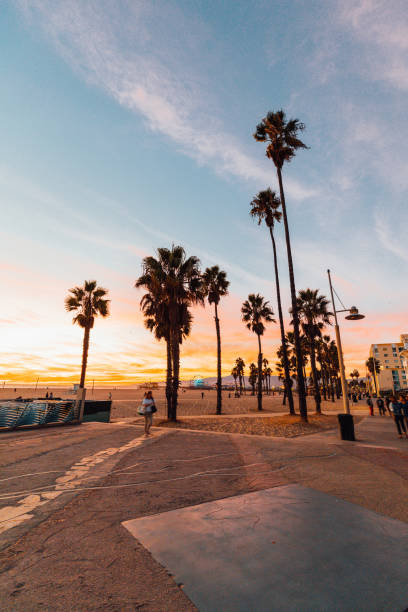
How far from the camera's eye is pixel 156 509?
4.37 meters

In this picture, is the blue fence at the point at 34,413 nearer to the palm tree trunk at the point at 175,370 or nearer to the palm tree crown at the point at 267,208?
the palm tree trunk at the point at 175,370

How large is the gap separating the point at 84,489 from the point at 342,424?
32.0 ft

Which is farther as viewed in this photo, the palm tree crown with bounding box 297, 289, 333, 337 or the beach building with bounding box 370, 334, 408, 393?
the beach building with bounding box 370, 334, 408, 393

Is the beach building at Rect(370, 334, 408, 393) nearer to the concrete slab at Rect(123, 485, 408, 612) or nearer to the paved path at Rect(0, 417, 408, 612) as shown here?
the paved path at Rect(0, 417, 408, 612)

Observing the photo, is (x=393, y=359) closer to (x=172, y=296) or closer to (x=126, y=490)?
(x=172, y=296)

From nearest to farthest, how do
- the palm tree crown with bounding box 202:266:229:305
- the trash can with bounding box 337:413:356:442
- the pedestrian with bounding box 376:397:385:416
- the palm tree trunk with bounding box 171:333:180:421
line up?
the trash can with bounding box 337:413:356:442 → the palm tree trunk with bounding box 171:333:180:421 → the pedestrian with bounding box 376:397:385:416 → the palm tree crown with bounding box 202:266:229:305

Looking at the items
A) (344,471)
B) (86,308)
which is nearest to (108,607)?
(344,471)

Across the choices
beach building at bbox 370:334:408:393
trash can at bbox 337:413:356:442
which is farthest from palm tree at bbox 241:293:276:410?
beach building at bbox 370:334:408:393

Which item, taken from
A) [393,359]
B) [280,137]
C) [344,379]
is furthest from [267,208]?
[393,359]

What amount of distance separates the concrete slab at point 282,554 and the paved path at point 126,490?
6.7 inches

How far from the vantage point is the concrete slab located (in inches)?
93.5

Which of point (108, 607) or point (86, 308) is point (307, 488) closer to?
point (108, 607)

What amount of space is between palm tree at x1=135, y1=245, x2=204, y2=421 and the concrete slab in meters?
15.3

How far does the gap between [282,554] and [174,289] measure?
1770 cm
